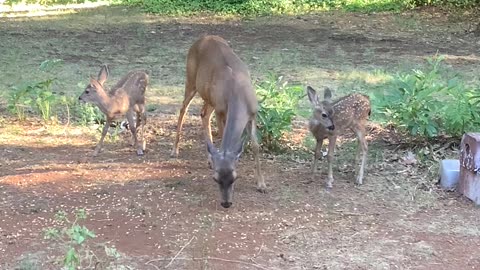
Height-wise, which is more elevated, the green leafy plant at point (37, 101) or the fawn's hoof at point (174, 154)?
the green leafy plant at point (37, 101)

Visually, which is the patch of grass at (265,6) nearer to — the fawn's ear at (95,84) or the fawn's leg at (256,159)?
the fawn's ear at (95,84)

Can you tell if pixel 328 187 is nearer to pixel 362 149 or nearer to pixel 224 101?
pixel 362 149

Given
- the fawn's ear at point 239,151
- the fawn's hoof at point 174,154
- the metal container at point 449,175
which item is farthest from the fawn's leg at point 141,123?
the metal container at point 449,175

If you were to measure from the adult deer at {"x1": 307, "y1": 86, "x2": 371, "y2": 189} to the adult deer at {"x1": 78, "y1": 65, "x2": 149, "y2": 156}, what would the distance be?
5.66 feet

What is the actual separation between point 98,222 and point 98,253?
23.0 inches

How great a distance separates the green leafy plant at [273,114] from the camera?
7.11 m

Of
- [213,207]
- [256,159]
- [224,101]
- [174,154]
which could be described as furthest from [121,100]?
[213,207]

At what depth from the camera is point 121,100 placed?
729cm

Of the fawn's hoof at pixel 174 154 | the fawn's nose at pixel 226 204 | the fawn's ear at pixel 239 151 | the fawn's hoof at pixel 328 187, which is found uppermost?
the fawn's ear at pixel 239 151

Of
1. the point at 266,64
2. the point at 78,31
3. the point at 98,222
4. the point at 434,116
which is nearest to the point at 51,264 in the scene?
the point at 98,222

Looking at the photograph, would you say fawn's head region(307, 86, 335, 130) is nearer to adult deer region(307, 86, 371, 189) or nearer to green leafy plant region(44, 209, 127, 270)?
adult deer region(307, 86, 371, 189)

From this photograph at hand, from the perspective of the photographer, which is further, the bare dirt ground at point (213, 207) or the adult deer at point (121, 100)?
the adult deer at point (121, 100)

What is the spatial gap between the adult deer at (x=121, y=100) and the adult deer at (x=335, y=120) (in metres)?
1.73

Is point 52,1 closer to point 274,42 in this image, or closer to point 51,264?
point 274,42
